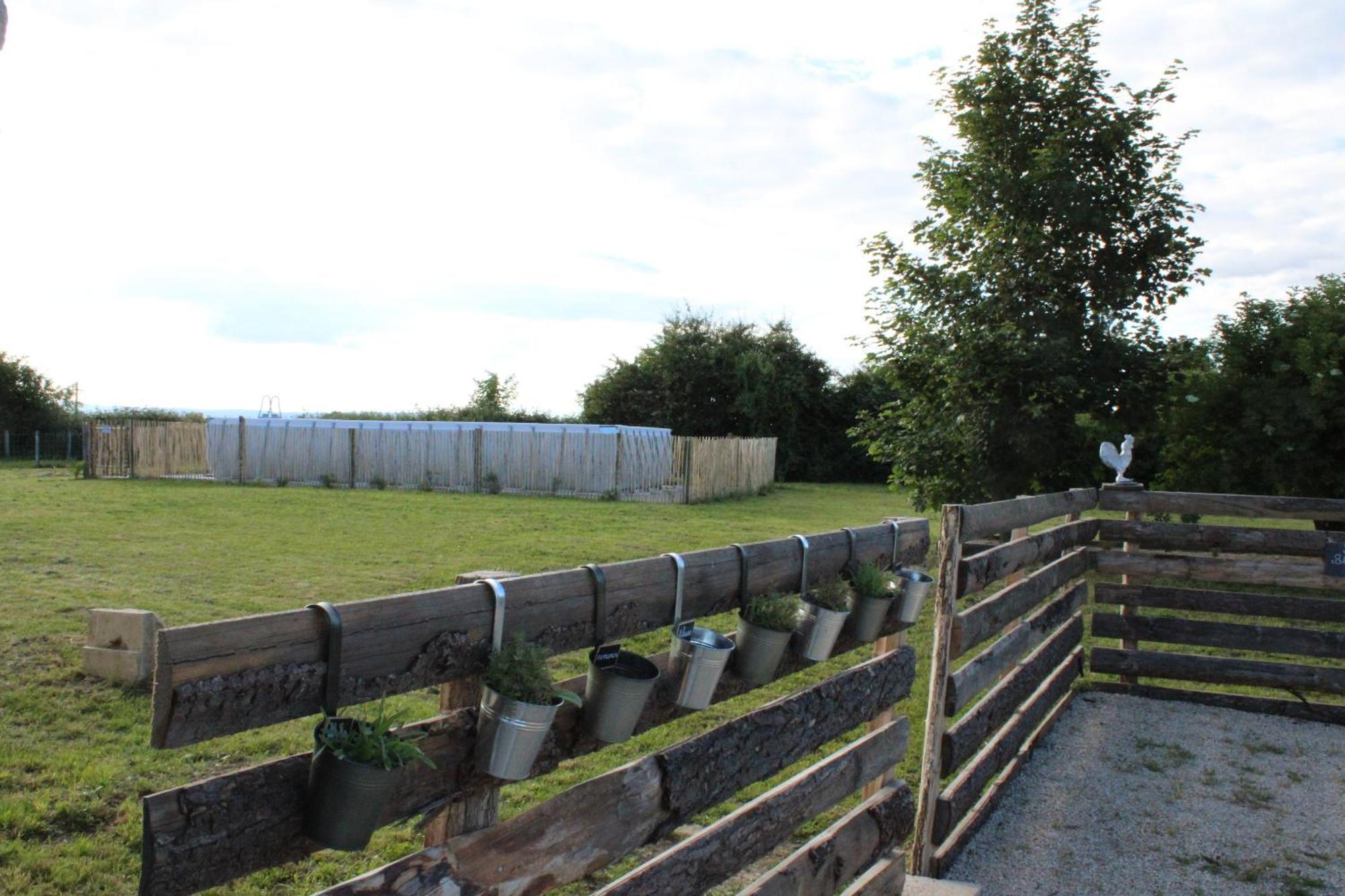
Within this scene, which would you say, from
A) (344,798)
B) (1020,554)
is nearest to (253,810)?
(344,798)

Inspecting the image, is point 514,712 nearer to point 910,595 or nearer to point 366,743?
point 366,743

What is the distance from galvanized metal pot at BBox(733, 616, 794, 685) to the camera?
2523mm

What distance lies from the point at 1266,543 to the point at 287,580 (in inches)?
311

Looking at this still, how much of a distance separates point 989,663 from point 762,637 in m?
2.55

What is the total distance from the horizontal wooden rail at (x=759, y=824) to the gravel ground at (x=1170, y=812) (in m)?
1.08

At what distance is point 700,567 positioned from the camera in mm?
2443

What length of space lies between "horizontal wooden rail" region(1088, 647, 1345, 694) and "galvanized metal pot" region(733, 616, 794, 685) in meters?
5.57

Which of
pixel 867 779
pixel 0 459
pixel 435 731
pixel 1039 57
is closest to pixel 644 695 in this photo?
pixel 435 731

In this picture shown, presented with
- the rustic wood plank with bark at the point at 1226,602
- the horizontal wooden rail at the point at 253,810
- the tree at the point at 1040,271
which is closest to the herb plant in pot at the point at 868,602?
the horizontal wooden rail at the point at 253,810

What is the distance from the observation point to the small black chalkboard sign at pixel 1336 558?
6.69 metres

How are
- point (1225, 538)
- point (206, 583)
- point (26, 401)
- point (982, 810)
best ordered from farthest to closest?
point (26, 401) → point (206, 583) → point (1225, 538) → point (982, 810)

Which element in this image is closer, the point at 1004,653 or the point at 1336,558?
the point at 1004,653

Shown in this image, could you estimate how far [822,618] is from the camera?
281 cm

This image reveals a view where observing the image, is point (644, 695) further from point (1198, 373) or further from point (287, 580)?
point (1198, 373)
